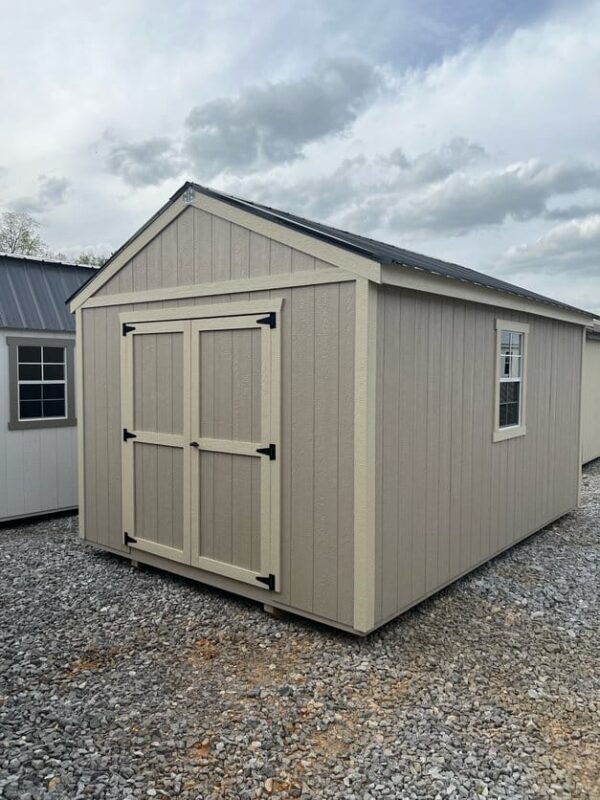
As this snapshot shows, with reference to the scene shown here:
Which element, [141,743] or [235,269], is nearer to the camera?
[141,743]

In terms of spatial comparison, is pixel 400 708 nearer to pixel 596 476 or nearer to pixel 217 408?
pixel 217 408

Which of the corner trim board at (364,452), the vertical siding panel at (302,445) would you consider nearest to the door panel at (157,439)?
the vertical siding panel at (302,445)

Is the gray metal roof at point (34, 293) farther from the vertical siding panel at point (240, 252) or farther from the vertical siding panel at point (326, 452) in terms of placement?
the vertical siding panel at point (326, 452)

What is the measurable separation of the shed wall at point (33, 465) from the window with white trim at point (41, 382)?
0.54 feet

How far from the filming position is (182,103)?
8.63m

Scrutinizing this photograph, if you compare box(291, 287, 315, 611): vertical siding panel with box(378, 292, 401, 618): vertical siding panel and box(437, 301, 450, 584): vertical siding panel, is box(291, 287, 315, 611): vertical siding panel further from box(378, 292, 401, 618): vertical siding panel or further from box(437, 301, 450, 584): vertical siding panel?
box(437, 301, 450, 584): vertical siding panel

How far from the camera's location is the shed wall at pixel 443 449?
3.64 metres

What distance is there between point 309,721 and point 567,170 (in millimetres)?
14317

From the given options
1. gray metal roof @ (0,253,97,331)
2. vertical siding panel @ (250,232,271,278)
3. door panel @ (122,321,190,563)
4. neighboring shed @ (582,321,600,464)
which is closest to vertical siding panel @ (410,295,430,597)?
vertical siding panel @ (250,232,271,278)

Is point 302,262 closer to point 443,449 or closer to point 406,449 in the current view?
point 406,449

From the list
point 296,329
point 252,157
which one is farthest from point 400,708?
point 252,157

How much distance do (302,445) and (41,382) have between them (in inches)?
160

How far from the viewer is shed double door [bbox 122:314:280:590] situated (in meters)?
3.94

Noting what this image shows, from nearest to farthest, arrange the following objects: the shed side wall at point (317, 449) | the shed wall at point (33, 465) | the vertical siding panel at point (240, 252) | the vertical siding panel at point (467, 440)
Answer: the shed side wall at point (317, 449) → the vertical siding panel at point (240, 252) → the vertical siding panel at point (467, 440) → the shed wall at point (33, 465)
